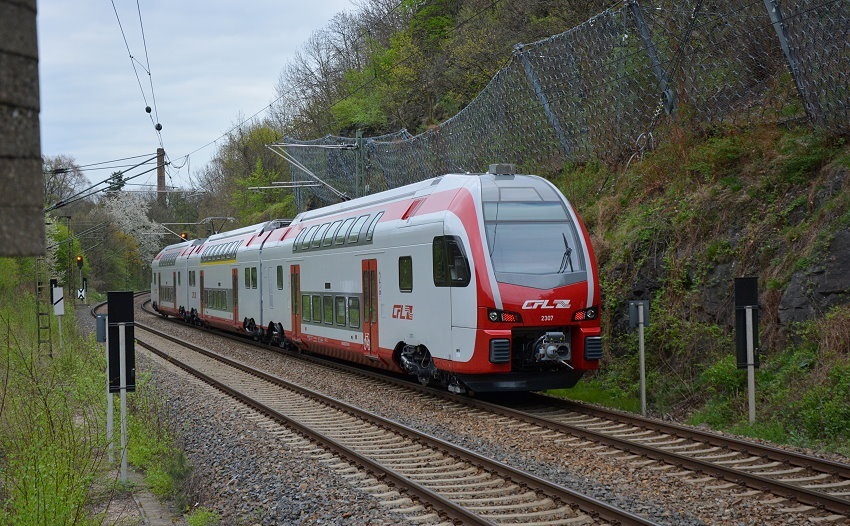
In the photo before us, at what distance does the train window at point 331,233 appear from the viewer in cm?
1789

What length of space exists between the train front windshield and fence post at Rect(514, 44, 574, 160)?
7.64 m

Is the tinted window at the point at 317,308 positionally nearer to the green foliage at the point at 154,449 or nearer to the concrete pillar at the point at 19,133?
the green foliage at the point at 154,449

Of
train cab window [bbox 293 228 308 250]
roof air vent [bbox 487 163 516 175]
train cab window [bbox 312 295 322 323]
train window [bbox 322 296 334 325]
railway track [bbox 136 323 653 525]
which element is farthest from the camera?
train cab window [bbox 293 228 308 250]

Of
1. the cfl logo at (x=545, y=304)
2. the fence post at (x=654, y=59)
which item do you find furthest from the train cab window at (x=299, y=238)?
the cfl logo at (x=545, y=304)

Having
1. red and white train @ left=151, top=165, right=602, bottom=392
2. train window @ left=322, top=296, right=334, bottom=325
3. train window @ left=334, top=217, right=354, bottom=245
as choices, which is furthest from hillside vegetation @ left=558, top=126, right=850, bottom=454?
train window @ left=322, top=296, right=334, bottom=325

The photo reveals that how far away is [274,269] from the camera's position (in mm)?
22078

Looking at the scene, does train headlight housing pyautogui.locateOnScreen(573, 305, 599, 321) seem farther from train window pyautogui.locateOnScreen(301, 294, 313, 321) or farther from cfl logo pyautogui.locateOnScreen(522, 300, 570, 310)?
train window pyautogui.locateOnScreen(301, 294, 313, 321)

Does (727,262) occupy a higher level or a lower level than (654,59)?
lower

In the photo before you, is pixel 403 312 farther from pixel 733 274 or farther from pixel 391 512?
pixel 391 512

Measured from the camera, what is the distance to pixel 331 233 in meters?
18.0

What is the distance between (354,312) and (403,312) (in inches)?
95.4

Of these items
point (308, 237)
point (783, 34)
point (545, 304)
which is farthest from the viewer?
point (308, 237)

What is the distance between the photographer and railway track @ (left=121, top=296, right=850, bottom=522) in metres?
7.29


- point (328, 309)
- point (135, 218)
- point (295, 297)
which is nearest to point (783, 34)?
point (328, 309)
